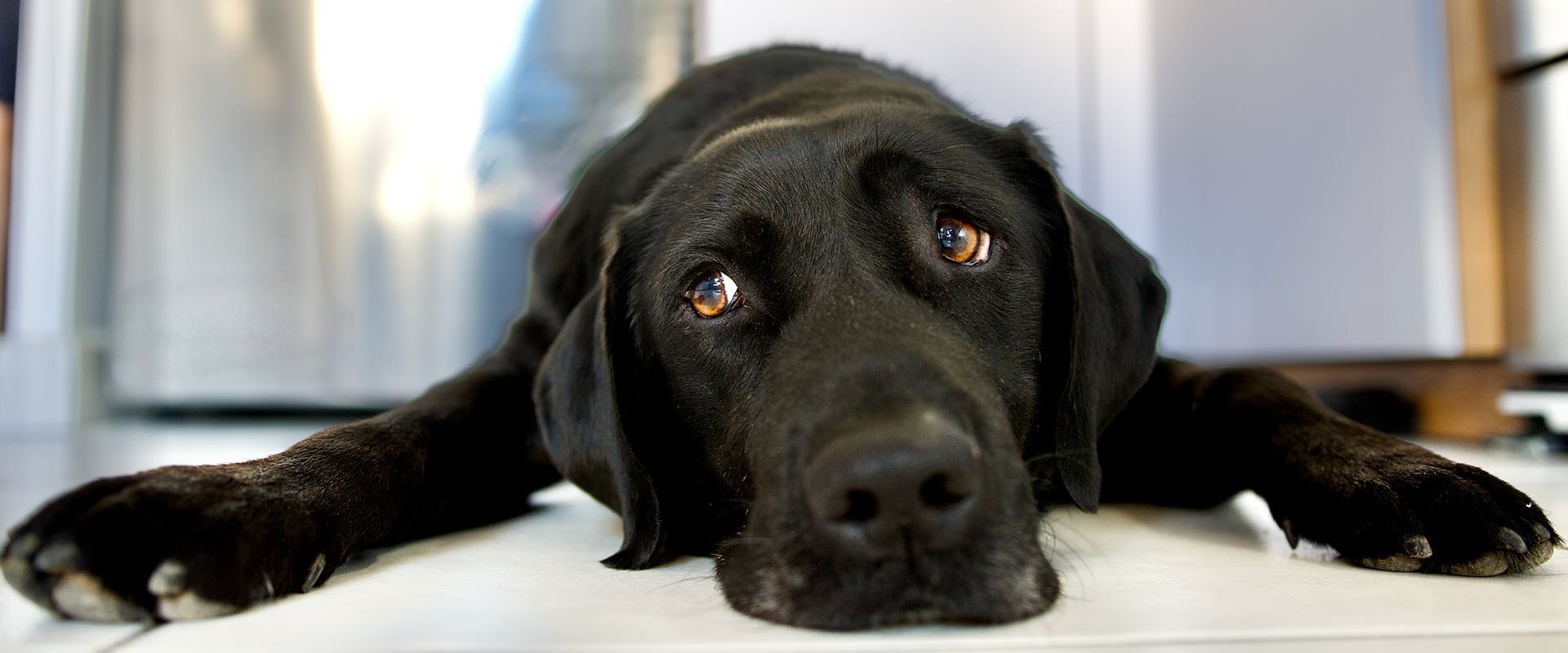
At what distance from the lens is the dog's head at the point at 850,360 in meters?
Answer: 1.01

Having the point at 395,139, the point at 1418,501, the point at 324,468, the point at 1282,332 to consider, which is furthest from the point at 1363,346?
the point at 395,139

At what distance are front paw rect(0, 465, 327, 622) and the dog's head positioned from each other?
0.46 metres

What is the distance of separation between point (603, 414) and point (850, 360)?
1.42 ft

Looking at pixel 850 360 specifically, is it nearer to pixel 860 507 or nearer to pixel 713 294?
pixel 860 507

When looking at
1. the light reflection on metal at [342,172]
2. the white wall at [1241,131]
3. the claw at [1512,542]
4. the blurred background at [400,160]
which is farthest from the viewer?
the light reflection on metal at [342,172]

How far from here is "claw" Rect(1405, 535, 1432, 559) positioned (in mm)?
1209

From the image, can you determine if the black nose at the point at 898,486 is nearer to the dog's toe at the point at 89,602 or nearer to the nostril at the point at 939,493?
the nostril at the point at 939,493

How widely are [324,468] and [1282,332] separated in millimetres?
3191

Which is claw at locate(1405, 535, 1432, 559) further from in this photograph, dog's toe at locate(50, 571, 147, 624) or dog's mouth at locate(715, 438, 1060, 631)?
dog's toe at locate(50, 571, 147, 624)

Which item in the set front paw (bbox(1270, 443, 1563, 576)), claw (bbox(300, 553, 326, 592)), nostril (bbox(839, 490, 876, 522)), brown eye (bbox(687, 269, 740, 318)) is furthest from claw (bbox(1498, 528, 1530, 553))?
claw (bbox(300, 553, 326, 592))

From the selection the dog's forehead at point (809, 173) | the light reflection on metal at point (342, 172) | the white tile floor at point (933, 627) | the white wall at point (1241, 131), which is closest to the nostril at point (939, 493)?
the white tile floor at point (933, 627)

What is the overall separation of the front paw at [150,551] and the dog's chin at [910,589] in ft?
1.78

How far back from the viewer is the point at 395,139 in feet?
17.4

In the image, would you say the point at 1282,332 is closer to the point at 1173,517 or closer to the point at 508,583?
the point at 1173,517
